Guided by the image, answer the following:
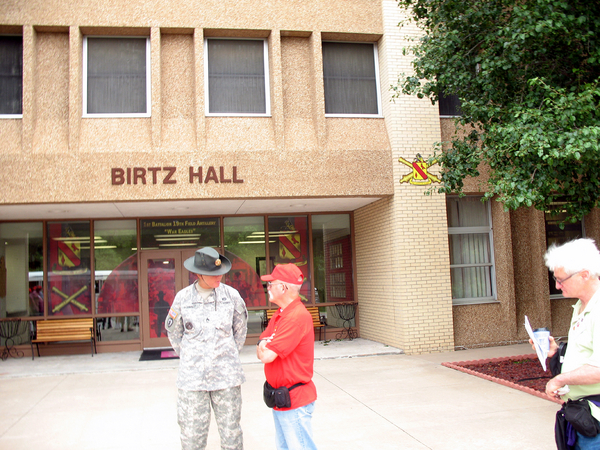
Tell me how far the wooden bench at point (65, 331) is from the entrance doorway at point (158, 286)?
110 centimetres

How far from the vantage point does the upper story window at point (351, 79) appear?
425 inches

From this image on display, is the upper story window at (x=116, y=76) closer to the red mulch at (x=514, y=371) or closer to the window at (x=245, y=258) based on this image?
the window at (x=245, y=258)

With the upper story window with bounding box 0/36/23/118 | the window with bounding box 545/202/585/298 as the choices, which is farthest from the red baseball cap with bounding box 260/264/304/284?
the window with bounding box 545/202/585/298

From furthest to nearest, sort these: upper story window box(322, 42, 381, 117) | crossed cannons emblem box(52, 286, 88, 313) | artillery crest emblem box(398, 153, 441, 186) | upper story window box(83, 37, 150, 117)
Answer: crossed cannons emblem box(52, 286, 88, 313) → upper story window box(322, 42, 381, 117) → artillery crest emblem box(398, 153, 441, 186) → upper story window box(83, 37, 150, 117)

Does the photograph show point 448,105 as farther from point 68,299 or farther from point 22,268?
point 22,268

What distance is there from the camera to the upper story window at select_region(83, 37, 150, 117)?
10031 millimetres

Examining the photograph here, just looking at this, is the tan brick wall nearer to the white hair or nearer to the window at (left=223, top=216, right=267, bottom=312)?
the window at (left=223, top=216, right=267, bottom=312)

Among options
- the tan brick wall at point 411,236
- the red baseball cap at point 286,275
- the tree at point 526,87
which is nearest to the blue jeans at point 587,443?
the red baseball cap at point 286,275

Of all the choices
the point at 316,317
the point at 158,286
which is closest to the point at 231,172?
the point at 158,286

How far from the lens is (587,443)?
110 inches

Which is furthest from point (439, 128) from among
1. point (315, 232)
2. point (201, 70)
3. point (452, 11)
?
point (201, 70)

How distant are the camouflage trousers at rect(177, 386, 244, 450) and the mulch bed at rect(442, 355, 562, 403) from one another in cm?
453

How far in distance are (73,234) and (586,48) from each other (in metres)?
10.4

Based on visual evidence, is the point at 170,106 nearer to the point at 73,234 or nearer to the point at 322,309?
the point at 73,234
